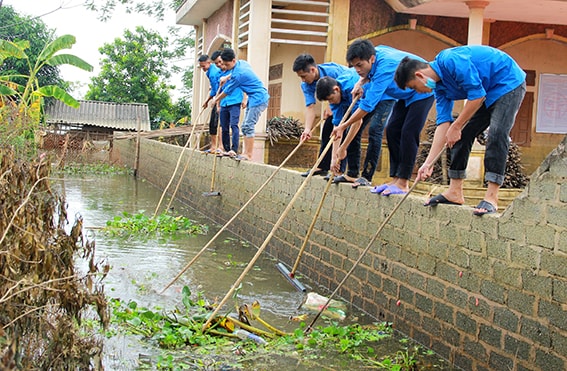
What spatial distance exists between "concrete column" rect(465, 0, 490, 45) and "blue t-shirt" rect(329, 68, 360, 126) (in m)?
5.29

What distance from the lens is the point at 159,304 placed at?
647cm

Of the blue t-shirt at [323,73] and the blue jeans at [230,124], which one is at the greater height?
the blue t-shirt at [323,73]

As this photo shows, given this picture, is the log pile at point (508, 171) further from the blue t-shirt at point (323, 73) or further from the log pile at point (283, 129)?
the blue t-shirt at point (323, 73)

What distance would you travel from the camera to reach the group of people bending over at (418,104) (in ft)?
16.8

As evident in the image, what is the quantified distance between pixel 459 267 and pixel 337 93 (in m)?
2.93

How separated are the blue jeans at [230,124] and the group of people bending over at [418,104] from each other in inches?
121

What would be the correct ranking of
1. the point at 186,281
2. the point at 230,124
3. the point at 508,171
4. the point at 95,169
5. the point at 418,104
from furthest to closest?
1. the point at 95,169
2. the point at 508,171
3. the point at 230,124
4. the point at 186,281
5. the point at 418,104

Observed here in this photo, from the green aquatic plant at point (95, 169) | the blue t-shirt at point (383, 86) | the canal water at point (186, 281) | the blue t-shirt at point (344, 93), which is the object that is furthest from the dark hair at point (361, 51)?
the green aquatic plant at point (95, 169)

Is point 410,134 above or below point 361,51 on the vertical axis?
below

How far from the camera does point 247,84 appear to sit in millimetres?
→ 10875

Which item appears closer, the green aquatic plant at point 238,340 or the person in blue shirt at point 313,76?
the green aquatic plant at point 238,340

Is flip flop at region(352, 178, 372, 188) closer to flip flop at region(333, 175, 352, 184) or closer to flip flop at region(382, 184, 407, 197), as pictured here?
flip flop at region(333, 175, 352, 184)

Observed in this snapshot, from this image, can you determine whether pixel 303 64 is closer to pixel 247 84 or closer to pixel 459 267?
pixel 247 84

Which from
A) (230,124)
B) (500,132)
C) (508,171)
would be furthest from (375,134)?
(508,171)
